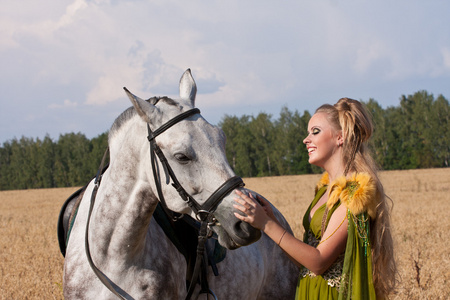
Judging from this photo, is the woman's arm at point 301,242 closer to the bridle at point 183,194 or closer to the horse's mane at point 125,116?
the bridle at point 183,194

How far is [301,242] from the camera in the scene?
8.38 feet

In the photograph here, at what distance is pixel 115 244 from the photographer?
9.03ft

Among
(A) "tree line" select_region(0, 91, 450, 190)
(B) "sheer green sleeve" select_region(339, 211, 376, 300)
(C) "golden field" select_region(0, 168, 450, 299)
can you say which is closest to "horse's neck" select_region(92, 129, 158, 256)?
(B) "sheer green sleeve" select_region(339, 211, 376, 300)

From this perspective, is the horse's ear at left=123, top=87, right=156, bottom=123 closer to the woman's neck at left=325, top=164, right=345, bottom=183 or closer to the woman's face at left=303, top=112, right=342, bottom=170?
the woman's face at left=303, top=112, right=342, bottom=170

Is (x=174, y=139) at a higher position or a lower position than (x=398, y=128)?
lower

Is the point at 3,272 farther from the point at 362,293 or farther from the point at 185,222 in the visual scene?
the point at 362,293

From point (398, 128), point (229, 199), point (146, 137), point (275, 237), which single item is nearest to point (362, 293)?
point (275, 237)

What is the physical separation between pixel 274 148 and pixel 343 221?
214ft

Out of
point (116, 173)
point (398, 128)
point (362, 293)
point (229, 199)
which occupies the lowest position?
point (362, 293)

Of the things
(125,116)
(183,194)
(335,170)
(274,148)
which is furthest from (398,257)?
(274,148)

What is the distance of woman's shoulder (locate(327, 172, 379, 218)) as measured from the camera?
2.53 meters

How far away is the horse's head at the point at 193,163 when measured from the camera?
2465 mm

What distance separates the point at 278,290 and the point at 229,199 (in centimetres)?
224

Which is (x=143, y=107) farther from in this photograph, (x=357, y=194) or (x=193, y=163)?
(x=357, y=194)
